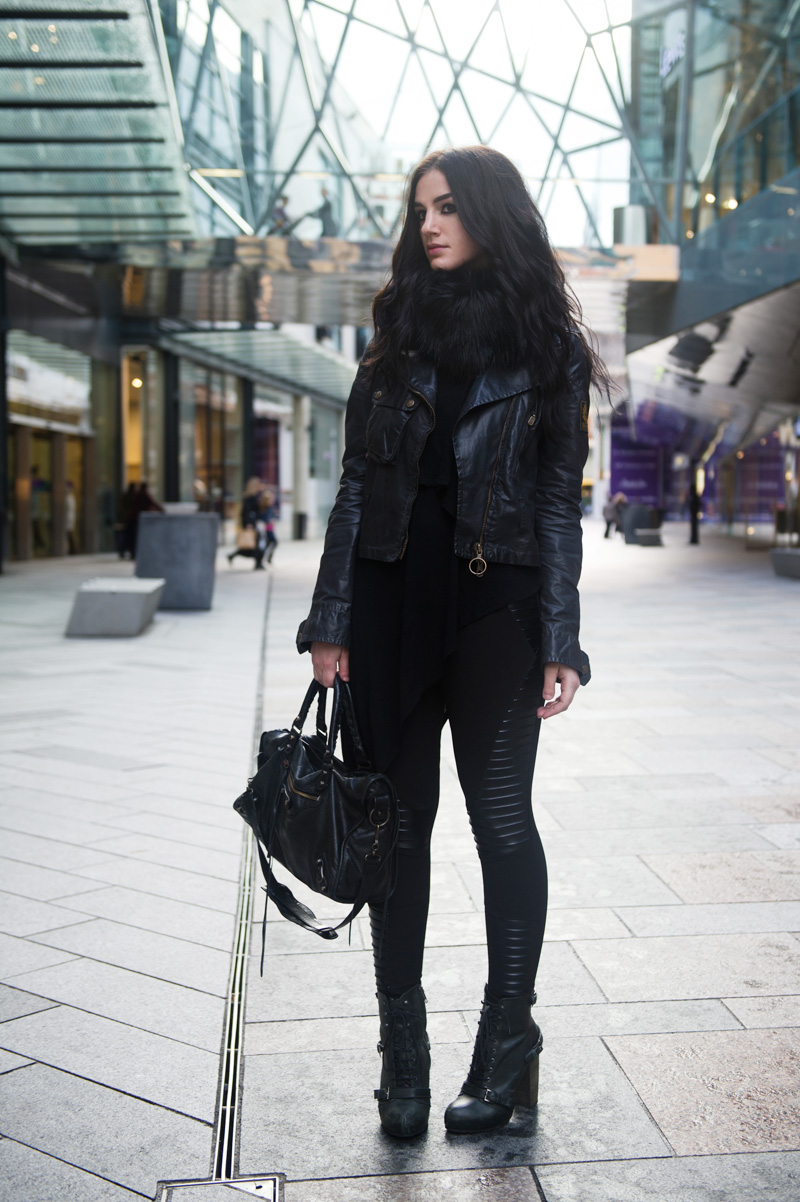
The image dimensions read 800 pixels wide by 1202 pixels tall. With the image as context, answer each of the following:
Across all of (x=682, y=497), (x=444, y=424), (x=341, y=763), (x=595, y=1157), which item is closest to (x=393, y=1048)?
(x=595, y=1157)

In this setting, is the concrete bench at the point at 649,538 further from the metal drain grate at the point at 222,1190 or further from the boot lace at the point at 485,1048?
the metal drain grate at the point at 222,1190

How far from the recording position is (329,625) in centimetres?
225

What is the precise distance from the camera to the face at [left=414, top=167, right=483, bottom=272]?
2.29m

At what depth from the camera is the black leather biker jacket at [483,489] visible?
2203 millimetres

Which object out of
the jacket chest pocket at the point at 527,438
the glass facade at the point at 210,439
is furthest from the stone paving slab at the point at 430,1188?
the glass facade at the point at 210,439

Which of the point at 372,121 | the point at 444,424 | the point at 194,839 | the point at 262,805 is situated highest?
the point at 372,121

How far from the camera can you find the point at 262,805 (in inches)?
89.0

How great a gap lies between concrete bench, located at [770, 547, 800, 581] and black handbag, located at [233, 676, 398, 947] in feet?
54.4

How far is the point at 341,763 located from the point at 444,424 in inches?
26.6

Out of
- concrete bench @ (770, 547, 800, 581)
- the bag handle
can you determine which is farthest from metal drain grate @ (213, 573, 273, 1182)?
concrete bench @ (770, 547, 800, 581)

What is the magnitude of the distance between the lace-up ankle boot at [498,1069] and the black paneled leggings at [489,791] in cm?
4

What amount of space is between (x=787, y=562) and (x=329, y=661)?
669 inches

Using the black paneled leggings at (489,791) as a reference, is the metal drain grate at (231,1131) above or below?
below

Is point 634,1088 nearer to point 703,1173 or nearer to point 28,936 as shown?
point 703,1173
